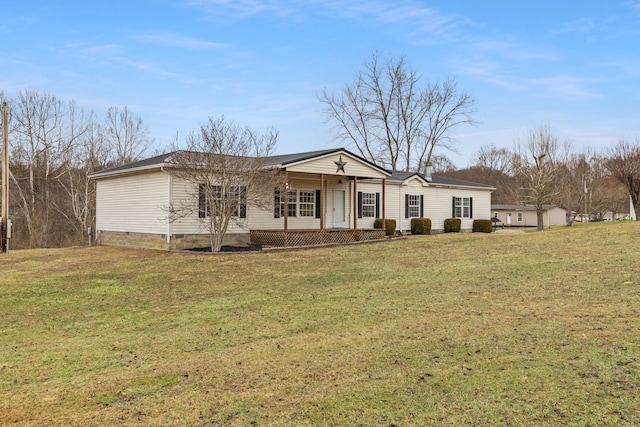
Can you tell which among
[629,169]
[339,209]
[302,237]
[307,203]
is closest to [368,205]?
[339,209]

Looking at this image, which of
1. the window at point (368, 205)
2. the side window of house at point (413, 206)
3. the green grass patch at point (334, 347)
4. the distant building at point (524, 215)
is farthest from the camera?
the distant building at point (524, 215)

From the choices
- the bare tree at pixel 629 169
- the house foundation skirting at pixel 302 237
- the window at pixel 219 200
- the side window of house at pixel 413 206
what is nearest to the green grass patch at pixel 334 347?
the window at pixel 219 200

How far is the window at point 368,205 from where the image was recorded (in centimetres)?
2459

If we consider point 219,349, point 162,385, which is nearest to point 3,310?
point 219,349

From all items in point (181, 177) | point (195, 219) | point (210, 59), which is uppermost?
point (210, 59)

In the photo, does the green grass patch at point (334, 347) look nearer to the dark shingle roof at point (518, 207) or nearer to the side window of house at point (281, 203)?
the side window of house at point (281, 203)

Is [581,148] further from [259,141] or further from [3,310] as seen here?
[3,310]

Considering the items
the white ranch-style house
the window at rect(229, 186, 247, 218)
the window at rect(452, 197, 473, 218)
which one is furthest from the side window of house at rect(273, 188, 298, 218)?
the window at rect(452, 197, 473, 218)

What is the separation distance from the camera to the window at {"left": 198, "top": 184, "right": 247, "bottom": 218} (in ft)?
56.0

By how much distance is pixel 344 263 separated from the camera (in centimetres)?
1373

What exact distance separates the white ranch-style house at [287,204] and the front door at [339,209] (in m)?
0.05

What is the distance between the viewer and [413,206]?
1067 inches

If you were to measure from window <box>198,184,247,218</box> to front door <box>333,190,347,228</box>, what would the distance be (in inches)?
236

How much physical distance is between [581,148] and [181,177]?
1924 inches
